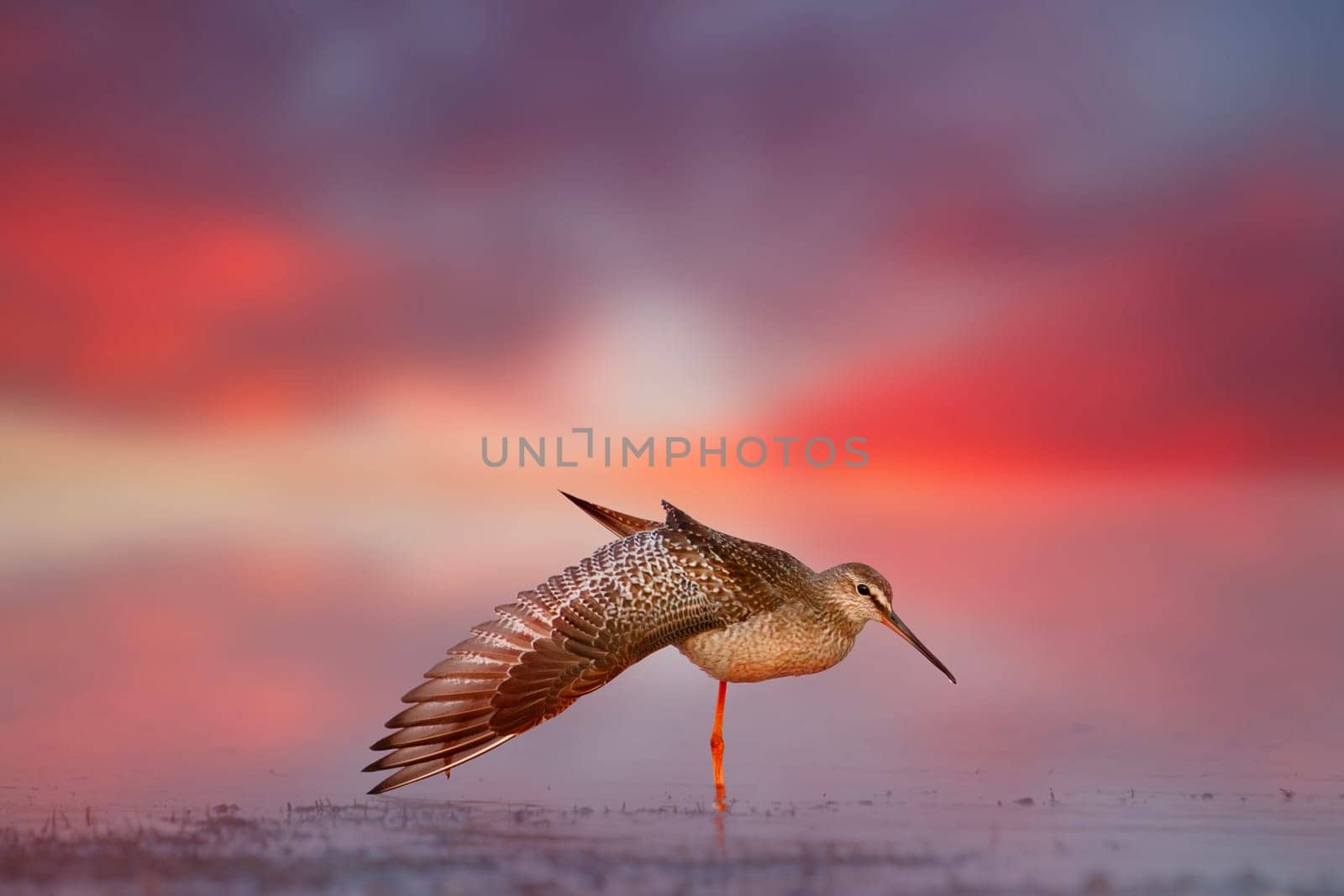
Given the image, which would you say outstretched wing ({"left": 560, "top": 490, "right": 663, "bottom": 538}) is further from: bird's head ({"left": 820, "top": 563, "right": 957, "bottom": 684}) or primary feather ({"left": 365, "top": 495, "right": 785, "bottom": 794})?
bird's head ({"left": 820, "top": 563, "right": 957, "bottom": 684})

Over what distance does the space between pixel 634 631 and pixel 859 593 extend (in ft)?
9.82

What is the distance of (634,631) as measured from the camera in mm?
11906

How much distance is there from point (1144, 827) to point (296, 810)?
23.8 ft

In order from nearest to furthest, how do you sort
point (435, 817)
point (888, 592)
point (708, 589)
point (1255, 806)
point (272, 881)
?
point (272, 881), point (435, 817), point (1255, 806), point (708, 589), point (888, 592)

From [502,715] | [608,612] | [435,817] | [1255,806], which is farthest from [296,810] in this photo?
[1255,806]

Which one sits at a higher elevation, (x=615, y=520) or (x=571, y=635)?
(x=615, y=520)

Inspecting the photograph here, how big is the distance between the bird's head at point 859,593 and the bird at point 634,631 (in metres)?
0.01

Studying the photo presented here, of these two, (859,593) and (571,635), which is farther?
(859,593)

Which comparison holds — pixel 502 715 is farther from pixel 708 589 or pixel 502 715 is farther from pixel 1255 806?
pixel 1255 806

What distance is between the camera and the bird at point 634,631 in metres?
11.1

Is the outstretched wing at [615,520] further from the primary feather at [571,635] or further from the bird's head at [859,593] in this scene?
the bird's head at [859,593]

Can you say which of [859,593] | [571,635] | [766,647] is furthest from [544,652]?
[859,593]

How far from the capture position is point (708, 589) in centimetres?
1277

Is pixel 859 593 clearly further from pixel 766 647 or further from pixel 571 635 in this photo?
pixel 571 635
